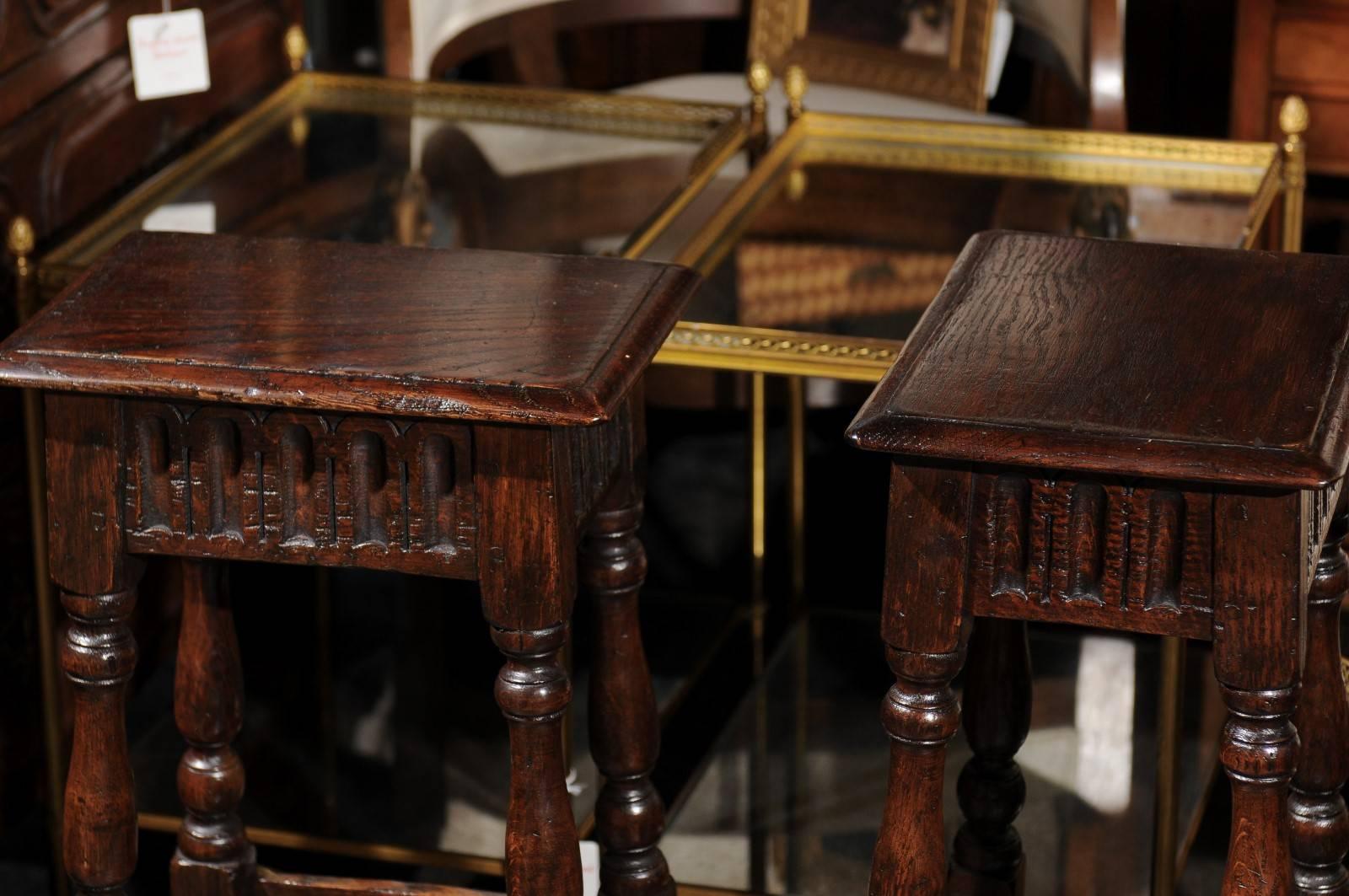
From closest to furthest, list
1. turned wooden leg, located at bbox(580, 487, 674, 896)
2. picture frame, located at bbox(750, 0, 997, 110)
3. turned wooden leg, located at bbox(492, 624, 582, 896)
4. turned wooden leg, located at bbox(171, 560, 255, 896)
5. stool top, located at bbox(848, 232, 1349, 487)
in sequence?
stool top, located at bbox(848, 232, 1349, 487)
turned wooden leg, located at bbox(492, 624, 582, 896)
turned wooden leg, located at bbox(580, 487, 674, 896)
turned wooden leg, located at bbox(171, 560, 255, 896)
picture frame, located at bbox(750, 0, 997, 110)

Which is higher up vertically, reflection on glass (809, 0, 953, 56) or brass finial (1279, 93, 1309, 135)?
reflection on glass (809, 0, 953, 56)

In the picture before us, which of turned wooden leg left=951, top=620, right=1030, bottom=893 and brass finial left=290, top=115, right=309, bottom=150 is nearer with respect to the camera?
turned wooden leg left=951, top=620, right=1030, bottom=893

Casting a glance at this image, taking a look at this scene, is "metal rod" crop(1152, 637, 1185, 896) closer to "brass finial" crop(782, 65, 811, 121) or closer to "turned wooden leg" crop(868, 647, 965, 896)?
"turned wooden leg" crop(868, 647, 965, 896)

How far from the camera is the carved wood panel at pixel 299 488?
72.2 inches

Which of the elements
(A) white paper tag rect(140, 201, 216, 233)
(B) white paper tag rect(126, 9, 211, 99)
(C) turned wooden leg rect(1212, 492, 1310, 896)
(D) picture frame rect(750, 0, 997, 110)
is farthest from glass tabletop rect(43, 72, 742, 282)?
(C) turned wooden leg rect(1212, 492, 1310, 896)

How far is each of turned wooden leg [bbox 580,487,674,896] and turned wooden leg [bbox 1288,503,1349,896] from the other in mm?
626

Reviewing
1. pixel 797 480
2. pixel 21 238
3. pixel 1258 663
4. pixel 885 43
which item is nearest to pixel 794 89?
pixel 885 43

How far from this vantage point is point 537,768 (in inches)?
74.6

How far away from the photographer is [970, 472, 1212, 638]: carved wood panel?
5.56ft

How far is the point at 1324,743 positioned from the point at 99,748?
1.15 metres

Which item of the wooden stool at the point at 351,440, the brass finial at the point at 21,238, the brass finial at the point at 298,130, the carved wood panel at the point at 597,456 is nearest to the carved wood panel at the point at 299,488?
the wooden stool at the point at 351,440

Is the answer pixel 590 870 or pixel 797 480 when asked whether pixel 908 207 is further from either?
pixel 590 870

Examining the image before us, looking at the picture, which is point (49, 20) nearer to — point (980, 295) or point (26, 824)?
point (26, 824)

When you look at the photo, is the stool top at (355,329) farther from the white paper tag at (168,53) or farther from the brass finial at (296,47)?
the brass finial at (296,47)
